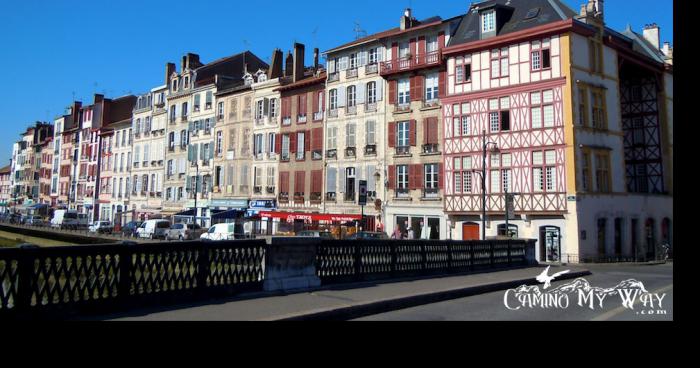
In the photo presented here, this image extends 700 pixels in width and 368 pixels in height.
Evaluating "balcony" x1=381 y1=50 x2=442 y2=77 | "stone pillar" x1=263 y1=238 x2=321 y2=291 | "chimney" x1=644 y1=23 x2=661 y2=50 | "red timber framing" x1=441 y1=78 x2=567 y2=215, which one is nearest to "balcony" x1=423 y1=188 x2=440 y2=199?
"red timber framing" x1=441 y1=78 x2=567 y2=215

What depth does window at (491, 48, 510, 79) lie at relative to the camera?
3331 centimetres

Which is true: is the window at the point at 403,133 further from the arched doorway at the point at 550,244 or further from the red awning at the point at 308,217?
the arched doorway at the point at 550,244

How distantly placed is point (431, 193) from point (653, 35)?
24716 mm

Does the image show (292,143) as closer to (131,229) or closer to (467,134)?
(467,134)

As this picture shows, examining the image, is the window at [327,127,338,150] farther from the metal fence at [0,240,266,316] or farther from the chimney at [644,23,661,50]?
the metal fence at [0,240,266,316]

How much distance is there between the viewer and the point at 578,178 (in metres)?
30.5

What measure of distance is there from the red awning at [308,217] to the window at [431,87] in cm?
986

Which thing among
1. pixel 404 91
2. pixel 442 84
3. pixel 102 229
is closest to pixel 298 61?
pixel 404 91

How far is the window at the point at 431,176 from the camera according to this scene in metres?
36.2

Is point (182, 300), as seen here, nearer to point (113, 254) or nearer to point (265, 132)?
point (113, 254)

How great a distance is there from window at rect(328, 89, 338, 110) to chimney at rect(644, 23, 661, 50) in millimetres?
26056

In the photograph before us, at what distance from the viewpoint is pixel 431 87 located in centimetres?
3716

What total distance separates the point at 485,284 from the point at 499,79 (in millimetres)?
22655

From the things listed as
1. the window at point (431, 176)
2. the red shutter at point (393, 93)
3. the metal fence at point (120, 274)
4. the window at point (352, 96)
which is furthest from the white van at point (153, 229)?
the metal fence at point (120, 274)
